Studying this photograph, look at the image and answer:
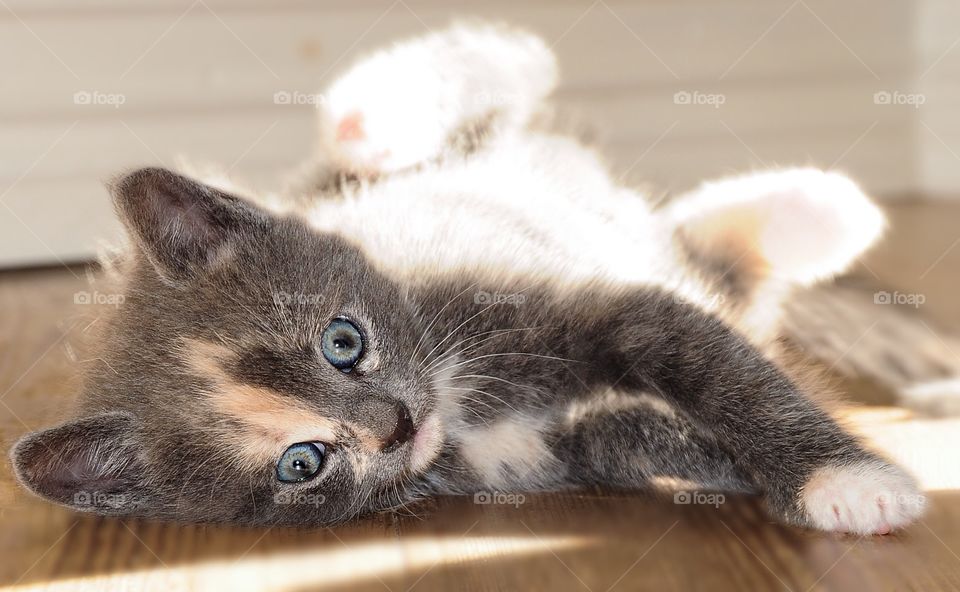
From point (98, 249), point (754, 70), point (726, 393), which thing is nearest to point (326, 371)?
point (726, 393)

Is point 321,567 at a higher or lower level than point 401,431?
lower

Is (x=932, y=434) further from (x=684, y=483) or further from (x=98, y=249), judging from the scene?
(x=98, y=249)

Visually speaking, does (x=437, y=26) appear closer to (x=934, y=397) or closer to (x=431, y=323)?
(x=431, y=323)

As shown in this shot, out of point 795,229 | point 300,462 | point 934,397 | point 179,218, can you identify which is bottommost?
point 300,462

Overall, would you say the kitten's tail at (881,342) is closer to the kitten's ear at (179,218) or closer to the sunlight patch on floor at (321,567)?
the sunlight patch on floor at (321,567)

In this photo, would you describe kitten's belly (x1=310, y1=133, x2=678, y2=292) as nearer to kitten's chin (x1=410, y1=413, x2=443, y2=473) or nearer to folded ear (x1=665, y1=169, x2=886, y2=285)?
folded ear (x1=665, y1=169, x2=886, y2=285)

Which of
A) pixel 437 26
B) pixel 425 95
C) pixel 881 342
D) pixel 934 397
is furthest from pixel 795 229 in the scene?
pixel 437 26

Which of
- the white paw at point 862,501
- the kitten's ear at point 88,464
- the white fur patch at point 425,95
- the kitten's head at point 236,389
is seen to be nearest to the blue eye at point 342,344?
the kitten's head at point 236,389

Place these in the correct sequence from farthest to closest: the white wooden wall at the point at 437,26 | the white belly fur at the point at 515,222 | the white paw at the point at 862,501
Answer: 1. the white wooden wall at the point at 437,26
2. the white belly fur at the point at 515,222
3. the white paw at the point at 862,501
